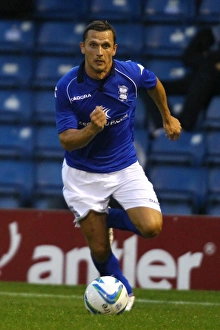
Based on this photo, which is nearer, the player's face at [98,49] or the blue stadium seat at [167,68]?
the player's face at [98,49]

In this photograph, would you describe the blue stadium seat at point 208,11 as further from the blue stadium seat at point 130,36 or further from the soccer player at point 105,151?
the soccer player at point 105,151

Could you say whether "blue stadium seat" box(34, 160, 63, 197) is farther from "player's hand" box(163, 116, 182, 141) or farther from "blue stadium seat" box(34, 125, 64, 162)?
"player's hand" box(163, 116, 182, 141)

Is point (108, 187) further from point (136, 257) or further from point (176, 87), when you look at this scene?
point (176, 87)

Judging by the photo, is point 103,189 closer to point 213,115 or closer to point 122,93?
point 122,93

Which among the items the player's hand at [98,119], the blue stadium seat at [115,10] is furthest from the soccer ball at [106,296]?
the blue stadium seat at [115,10]

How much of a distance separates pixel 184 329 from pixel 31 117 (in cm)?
599

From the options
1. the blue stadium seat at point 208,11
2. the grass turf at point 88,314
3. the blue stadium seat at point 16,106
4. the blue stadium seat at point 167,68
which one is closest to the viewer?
the grass turf at point 88,314

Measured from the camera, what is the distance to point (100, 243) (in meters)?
6.47

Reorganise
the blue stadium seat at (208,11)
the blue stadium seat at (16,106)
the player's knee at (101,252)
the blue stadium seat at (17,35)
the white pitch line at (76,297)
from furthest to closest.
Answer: the blue stadium seat at (17,35)
the blue stadium seat at (16,106)
the blue stadium seat at (208,11)
the white pitch line at (76,297)
the player's knee at (101,252)

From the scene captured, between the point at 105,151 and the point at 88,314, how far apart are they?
123cm

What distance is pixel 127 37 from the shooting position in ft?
36.3

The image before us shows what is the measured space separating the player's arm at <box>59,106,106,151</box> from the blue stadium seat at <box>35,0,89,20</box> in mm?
5429

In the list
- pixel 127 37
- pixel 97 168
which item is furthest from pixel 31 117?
pixel 97 168

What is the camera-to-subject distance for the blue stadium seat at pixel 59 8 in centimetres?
1138
